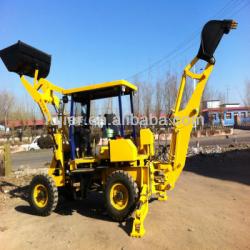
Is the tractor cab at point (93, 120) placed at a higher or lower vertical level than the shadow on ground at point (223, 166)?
higher

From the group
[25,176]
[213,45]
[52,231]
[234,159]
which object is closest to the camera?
[52,231]

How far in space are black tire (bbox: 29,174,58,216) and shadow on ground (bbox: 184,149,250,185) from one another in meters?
5.45

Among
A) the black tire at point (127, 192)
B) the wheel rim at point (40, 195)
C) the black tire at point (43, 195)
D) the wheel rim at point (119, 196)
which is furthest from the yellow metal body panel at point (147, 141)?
the wheel rim at point (40, 195)

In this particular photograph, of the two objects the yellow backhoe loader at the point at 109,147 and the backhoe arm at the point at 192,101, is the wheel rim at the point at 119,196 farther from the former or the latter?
the backhoe arm at the point at 192,101

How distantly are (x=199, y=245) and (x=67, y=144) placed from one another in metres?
4.19

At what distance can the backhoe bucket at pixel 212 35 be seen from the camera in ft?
21.5

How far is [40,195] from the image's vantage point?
768cm

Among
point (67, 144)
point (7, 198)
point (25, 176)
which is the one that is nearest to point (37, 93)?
point (67, 144)

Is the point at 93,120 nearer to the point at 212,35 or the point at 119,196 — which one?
the point at 119,196

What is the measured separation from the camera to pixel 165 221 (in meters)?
6.36

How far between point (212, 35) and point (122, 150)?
2.96 metres

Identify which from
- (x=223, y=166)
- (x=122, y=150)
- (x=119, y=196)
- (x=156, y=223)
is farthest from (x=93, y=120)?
(x=223, y=166)

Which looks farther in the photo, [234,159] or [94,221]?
[234,159]

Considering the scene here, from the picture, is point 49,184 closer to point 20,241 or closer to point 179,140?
point 20,241
